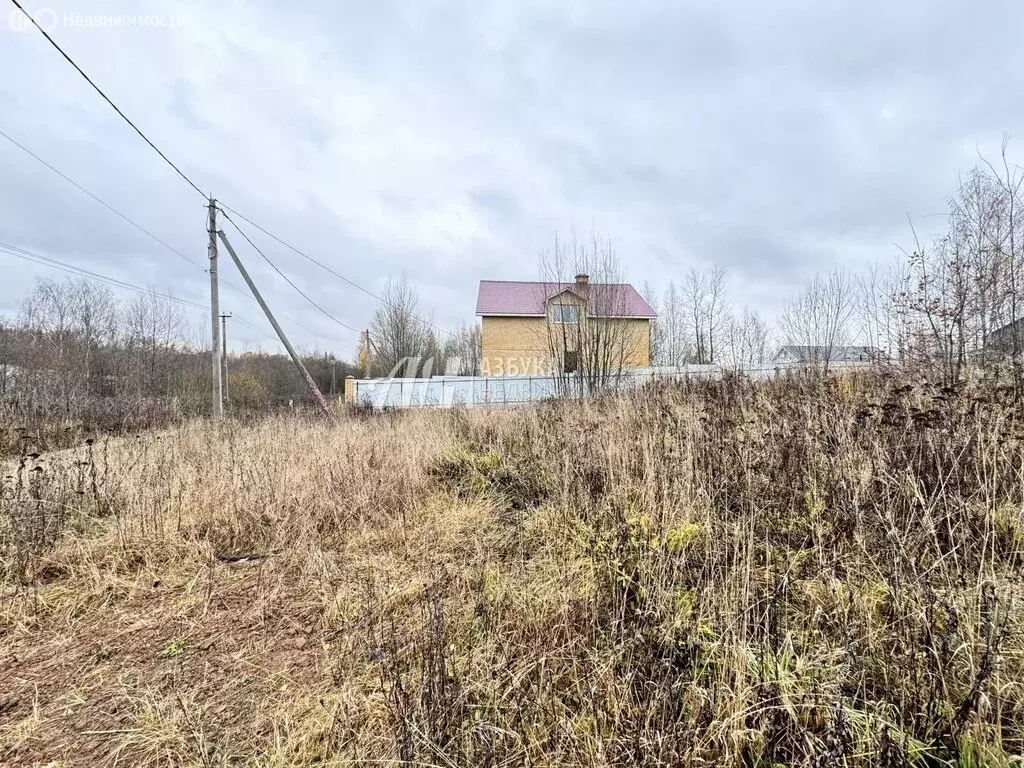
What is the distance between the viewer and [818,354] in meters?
9.15

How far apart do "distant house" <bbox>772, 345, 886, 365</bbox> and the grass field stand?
4652mm

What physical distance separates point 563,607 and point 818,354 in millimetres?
10014

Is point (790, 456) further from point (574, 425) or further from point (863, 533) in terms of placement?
point (574, 425)

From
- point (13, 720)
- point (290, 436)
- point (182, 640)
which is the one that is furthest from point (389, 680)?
point (290, 436)

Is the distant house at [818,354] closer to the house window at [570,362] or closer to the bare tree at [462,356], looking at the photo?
the house window at [570,362]

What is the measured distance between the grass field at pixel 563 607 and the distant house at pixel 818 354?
4652mm

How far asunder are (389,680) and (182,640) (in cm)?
139

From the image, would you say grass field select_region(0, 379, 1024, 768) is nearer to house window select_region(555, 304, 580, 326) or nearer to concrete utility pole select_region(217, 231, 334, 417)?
concrete utility pole select_region(217, 231, 334, 417)

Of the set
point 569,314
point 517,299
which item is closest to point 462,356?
point 517,299

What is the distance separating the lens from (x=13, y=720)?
1.64m

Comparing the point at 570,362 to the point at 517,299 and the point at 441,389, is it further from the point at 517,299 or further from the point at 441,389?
the point at 517,299

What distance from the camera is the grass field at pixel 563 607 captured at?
1260 millimetres

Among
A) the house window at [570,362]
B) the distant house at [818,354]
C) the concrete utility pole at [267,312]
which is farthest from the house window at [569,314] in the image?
the concrete utility pole at [267,312]

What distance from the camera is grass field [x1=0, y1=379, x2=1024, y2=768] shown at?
126cm
